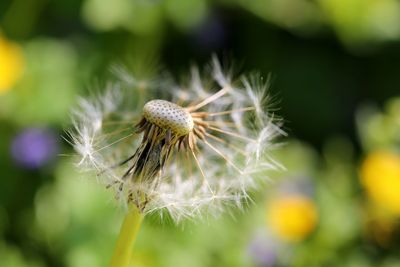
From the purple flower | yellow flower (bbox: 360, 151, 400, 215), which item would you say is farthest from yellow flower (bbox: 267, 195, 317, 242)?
the purple flower

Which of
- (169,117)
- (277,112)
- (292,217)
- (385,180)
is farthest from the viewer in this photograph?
(277,112)

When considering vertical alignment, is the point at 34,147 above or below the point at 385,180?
below

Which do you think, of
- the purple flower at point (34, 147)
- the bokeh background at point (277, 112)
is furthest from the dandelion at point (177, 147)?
the purple flower at point (34, 147)

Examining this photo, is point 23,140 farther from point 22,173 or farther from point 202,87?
point 202,87

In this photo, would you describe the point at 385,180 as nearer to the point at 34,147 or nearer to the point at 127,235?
the point at 34,147

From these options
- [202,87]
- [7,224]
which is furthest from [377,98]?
[202,87]

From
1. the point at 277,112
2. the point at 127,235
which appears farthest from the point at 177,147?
the point at 277,112
